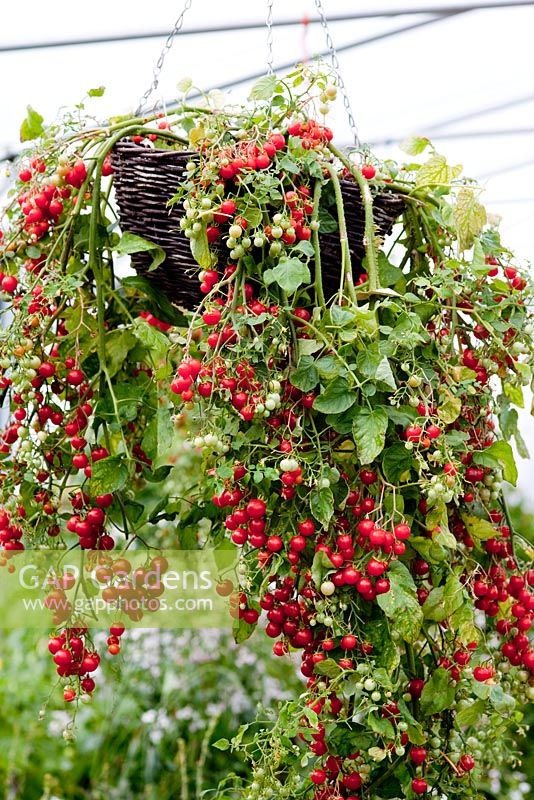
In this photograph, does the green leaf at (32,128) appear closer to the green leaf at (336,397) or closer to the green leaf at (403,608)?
the green leaf at (336,397)

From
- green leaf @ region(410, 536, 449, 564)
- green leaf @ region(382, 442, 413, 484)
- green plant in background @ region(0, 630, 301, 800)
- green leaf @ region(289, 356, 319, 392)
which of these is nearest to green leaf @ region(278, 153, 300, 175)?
green leaf @ region(289, 356, 319, 392)

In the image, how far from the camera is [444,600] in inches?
39.4

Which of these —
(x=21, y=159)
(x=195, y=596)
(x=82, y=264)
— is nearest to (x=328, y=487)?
(x=82, y=264)

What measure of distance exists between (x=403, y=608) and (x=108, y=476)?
0.38 meters

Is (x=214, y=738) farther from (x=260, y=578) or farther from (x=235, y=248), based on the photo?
(x=235, y=248)

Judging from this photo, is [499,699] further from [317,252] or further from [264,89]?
[264,89]

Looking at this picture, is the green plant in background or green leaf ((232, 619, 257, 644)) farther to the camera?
the green plant in background

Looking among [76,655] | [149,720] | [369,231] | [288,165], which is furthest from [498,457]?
[149,720]

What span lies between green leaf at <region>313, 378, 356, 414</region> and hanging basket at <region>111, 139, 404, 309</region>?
0.73ft

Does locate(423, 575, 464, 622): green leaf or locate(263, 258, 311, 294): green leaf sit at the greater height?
locate(263, 258, 311, 294): green leaf

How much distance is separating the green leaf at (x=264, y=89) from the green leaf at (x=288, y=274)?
0.71ft

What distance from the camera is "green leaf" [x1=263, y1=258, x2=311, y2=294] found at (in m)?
0.94

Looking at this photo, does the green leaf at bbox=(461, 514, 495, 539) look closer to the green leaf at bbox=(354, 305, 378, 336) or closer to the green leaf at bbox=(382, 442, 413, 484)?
the green leaf at bbox=(382, 442, 413, 484)

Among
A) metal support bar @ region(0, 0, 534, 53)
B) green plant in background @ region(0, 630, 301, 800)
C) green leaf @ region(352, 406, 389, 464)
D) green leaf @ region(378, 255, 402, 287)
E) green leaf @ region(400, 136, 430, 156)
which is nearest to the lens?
green leaf @ region(352, 406, 389, 464)
